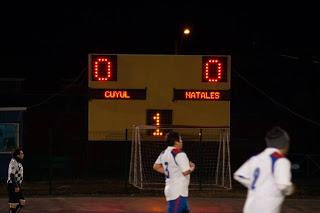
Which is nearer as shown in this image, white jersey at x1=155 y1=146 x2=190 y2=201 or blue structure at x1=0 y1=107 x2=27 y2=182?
white jersey at x1=155 y1=146 x2=190 y2=201

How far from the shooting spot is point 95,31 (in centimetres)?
4625

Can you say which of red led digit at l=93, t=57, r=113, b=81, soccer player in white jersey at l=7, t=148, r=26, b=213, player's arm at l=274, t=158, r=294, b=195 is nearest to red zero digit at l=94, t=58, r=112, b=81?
red led digit at l=93, t=57, r=113, b=81

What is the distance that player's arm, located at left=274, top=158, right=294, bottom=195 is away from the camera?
722 cm

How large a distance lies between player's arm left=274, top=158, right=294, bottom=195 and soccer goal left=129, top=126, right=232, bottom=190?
50.7 feet

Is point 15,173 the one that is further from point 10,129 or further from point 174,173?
point 10,129

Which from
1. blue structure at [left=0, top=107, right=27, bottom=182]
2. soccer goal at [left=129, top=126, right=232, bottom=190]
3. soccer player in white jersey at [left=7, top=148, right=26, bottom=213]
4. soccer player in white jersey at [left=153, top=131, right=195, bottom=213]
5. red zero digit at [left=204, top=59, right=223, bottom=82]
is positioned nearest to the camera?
soccer player in white jersey at [left=153, top=131, right=195, bottom=213]

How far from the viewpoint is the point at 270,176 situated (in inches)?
289

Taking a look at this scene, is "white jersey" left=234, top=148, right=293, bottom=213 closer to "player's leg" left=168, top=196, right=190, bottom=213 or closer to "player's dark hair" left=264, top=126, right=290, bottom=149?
"player's dark hair" left=264, top=126, right=290, bottom=149

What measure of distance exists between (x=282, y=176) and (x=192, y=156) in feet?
76.5

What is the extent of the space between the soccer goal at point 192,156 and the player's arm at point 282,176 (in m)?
15.5

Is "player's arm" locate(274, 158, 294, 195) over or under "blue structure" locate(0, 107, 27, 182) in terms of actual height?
under

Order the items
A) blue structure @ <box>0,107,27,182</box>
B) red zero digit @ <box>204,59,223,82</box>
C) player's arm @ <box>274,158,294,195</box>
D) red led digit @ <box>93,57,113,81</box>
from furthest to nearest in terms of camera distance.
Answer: blue structure @ <box>0,107,27,182</box> → red led digit @ <box>93,57,113,81</box> → red zero digit @ <box>204,59,223,82</box> → player's arm @ <box>274,158,294,195</box>

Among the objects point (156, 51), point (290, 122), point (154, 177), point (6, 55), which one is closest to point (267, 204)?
point (154, 177)

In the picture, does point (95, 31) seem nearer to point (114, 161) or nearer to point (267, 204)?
point (114, 161)
